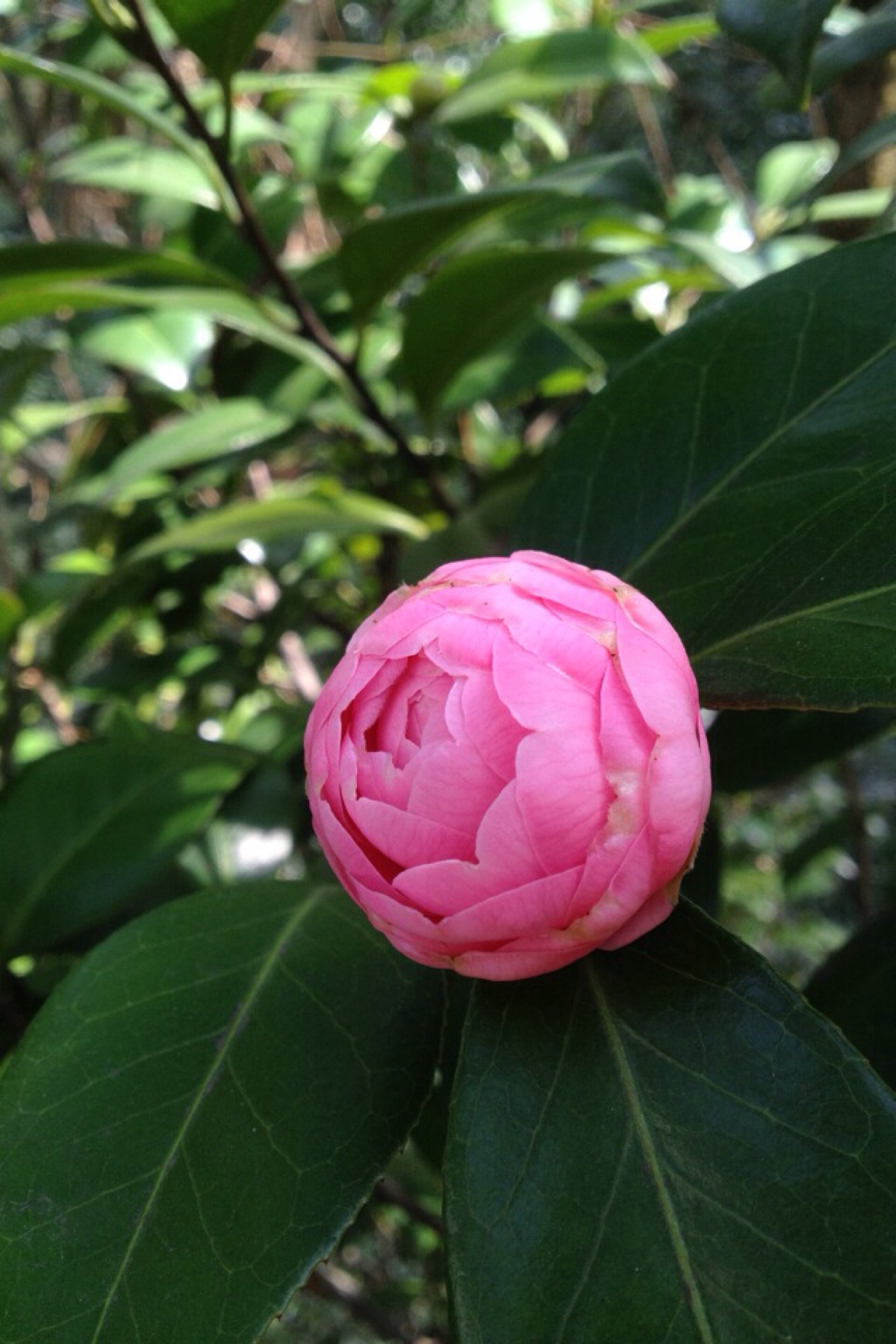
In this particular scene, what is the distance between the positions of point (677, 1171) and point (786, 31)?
20.3 inches

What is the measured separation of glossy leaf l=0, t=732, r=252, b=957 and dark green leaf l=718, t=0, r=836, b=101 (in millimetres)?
530

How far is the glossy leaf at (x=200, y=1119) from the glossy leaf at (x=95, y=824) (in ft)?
0.78

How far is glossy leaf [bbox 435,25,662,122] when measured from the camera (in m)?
0.91

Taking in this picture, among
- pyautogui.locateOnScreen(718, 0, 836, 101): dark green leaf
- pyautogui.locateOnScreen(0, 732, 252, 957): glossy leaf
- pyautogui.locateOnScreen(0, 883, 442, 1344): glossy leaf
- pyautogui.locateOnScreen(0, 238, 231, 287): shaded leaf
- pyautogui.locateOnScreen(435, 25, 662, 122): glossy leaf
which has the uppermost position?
pyautogui.locateOnScreen(718, 0, 836, 101): dark green leaf

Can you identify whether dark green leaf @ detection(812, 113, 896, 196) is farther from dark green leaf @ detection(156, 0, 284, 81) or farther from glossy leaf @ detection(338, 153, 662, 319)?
dark green leaf @ detection(156, 0, 284, 81)

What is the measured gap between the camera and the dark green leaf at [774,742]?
70 centimetres

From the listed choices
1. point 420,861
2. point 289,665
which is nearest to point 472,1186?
point 420,861

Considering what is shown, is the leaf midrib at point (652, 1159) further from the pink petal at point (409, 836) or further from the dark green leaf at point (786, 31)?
the dark green leaf at point (786, 31)

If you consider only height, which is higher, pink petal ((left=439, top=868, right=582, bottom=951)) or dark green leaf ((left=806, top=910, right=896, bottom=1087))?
pink petal ((left=439, top=868, right=582, bottom=951))

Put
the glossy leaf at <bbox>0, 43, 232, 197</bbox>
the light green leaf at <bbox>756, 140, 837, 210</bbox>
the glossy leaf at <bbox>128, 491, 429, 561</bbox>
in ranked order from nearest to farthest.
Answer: the glossy leaf at <bbox>0, 43, 232, 197</bbox> → the glossy leaf at <bbox>128, 491, 429, 561</bbox> → the light green leaf at <bbox>756, 140, 837, 210</bbox>

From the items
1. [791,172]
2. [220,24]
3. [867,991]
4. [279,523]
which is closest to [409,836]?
[867,991]

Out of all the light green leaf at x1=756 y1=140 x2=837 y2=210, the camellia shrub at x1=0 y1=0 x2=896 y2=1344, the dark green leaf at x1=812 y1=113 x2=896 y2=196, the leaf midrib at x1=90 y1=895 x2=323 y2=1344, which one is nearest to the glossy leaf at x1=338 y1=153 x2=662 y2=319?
the camellia shrub at x1=0 y1=0 x2=896 y2=1344

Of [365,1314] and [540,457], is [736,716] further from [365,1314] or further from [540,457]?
[365,1314]

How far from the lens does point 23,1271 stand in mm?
396
